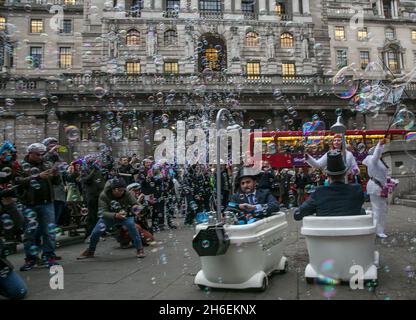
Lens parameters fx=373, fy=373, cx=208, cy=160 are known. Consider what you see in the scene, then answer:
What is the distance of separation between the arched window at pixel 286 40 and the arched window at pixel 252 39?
254 centimetres

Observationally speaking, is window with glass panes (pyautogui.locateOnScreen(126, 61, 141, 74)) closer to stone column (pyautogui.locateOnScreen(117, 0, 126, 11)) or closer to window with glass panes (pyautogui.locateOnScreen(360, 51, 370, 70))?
stone column (pyautogui.locateOnScreen(117, 0, 126, 11))

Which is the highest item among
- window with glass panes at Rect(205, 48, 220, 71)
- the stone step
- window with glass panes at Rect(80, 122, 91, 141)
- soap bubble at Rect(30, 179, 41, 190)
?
window with glass panes at Rect(205, 48, 220, 71)

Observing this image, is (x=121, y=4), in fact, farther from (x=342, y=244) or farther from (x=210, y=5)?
(x=342, y=244)

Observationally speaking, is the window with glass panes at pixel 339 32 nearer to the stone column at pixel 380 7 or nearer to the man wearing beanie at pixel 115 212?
the stone column at pixel 380 7

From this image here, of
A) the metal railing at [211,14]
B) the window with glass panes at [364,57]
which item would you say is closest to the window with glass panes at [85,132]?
the metal railing at [211,14]

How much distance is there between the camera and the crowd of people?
5270 mm

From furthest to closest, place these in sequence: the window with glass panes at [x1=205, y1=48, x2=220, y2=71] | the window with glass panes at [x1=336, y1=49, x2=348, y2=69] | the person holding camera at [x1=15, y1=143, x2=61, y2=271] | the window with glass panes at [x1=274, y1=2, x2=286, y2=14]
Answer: the window with glass panes at [x1=336, y1=49, x2=348, y2=69] < the window with glass panes at [x1=274, y1=2, x2=286, y2=14] < the window with glass panes at [x1=205, y1=48, x2=220, y2=71] < the person holding camera at [x1=15, y1=143, x2=61, y2=271]

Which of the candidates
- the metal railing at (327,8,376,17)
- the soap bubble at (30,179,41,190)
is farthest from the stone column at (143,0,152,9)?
the soap bubble at (30,179,41,190)

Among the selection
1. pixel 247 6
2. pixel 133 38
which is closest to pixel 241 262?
pixel 133 38

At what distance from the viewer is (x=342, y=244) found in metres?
4.47

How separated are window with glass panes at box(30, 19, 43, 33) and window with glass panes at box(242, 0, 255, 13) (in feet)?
85.0

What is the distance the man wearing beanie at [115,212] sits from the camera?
7.02 meters

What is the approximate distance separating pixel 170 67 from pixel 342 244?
109ft

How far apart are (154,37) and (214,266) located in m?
33.3
